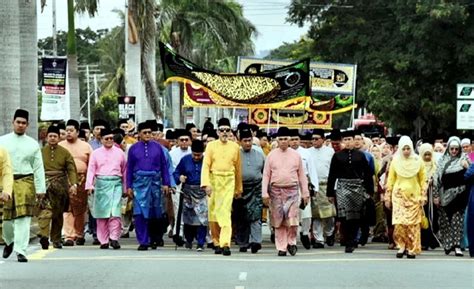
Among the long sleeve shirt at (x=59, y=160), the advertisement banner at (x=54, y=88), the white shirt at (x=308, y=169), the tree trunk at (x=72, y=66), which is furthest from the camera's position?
the tree trunk at (x=72, y=66)

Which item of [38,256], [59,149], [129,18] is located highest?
[129,18]

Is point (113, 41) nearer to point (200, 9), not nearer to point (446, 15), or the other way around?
point (200, 9)

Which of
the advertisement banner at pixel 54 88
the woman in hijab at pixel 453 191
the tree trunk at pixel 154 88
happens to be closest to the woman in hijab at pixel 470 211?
the woman in hijab at pixel 453 191

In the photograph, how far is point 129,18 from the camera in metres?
40.4

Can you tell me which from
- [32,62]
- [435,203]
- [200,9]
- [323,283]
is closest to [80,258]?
[323,283]

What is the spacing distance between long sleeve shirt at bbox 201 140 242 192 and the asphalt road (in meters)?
1.24

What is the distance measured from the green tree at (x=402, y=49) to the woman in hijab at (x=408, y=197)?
29336 mm

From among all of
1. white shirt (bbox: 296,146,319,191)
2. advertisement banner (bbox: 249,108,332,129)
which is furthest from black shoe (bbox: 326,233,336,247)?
advertisement banner (bbox: 249,108,332,129)

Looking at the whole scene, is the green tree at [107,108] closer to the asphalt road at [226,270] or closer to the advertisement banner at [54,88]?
the advertisement banner at [54,88]

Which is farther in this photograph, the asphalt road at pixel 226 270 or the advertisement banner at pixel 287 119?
the advertisement banner at pixel 287 119

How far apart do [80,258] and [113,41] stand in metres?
45.4

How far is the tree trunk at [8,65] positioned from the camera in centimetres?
2572

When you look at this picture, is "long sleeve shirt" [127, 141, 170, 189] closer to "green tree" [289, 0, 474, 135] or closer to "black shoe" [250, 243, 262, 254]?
"black shoe" [250, 243, 262, 254]

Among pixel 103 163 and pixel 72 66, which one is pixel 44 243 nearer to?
pixel 103 163
